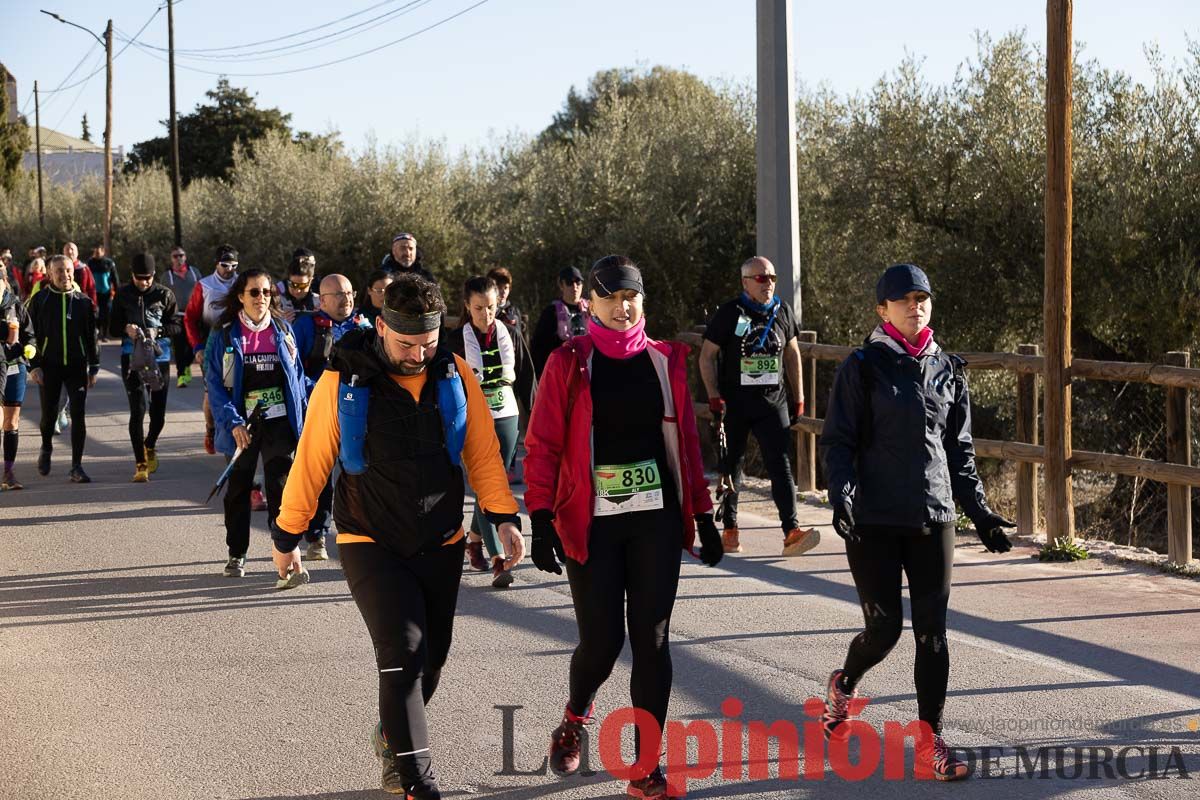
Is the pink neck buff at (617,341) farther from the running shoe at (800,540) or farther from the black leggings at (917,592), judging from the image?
the running shoe at (800,540)

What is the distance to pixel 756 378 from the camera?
370 inches

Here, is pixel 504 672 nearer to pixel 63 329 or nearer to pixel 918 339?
pixel 918 339

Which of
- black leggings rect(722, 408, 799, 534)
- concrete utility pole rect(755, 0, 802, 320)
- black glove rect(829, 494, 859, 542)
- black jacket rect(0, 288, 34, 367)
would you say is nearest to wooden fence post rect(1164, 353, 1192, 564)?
black leggings rect(722, 408, 799, 534)

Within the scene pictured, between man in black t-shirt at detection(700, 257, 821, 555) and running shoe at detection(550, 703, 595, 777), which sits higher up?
man in black t-shirt at detection(700, 257, 821, 555)

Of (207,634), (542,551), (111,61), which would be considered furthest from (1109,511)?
(111,61)

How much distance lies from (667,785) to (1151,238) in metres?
10.8

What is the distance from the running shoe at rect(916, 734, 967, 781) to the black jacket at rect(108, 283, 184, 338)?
10285 mm

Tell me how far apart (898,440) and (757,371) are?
4171mm

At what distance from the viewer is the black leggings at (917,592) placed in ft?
17.0

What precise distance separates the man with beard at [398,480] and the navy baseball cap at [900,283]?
1.64 meters

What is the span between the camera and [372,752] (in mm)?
5586

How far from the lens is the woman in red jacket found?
4965 mm

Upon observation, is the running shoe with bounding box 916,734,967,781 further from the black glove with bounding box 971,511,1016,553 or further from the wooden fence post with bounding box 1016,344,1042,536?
the wooden fence post with bounding box 1016,344,1042,536

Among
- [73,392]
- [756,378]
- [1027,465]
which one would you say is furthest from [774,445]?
[73,392]
